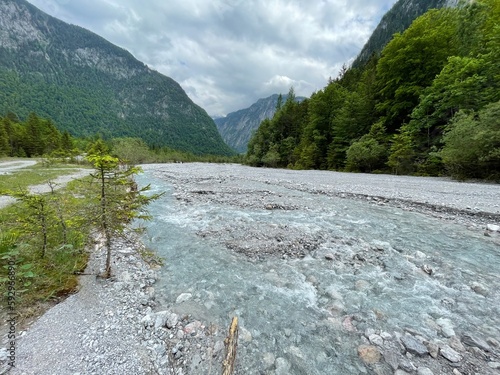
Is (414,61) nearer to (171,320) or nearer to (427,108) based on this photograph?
(427,108)

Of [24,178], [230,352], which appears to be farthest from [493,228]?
[24,178]

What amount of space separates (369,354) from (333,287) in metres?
1.49

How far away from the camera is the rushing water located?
305 cm

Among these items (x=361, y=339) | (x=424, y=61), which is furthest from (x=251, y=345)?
(x=424, y=61)

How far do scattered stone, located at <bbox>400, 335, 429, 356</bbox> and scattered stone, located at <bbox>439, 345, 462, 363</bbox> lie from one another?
19 cm

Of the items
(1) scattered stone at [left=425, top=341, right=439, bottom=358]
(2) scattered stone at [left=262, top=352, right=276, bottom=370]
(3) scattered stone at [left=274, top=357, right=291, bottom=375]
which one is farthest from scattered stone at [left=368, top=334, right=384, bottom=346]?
(2) scattered stone at [left=262, top=352, right=276, bottom=370]

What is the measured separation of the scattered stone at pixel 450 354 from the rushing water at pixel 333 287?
0.81ft

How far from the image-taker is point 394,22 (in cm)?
11612

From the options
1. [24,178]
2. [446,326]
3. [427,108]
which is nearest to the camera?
[446,326]

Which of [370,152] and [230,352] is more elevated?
[370,152]

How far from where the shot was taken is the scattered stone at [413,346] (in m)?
2.82

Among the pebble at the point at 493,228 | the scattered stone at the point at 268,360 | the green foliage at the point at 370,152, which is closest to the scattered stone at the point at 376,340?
the scattered stone at the point at 268,360

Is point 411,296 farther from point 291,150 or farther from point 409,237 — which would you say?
point 291,150

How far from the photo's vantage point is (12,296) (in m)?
3.04
